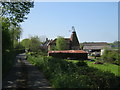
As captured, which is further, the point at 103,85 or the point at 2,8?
the point at 2,8

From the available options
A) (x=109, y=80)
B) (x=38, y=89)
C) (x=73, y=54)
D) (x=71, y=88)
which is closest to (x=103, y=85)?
(x=109, y=80)

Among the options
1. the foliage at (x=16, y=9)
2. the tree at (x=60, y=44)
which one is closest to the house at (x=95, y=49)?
the tree at (x=60, y=44)

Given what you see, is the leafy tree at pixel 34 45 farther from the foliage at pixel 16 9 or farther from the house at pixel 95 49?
the foliage at pixel 16 9

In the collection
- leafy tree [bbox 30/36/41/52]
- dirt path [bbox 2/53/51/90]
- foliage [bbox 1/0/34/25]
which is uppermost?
foliage [bbox 1/0/34/25]

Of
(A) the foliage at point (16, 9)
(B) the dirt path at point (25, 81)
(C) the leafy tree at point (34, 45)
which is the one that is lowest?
(B) the dirt path at point (25, 81)

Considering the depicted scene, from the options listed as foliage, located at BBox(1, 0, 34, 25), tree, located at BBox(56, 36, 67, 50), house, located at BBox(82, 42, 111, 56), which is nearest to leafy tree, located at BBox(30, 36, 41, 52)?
tree, located at BBox(56, 36, 67, 50)

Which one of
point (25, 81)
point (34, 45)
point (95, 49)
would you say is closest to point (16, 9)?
point (25, 81)

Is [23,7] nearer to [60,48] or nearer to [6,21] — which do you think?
[6,21]

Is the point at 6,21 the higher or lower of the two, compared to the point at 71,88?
higher

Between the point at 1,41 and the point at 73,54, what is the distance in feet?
108

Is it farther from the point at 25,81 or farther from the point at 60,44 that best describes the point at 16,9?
the point at 60,44

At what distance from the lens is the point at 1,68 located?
1274 centimetres

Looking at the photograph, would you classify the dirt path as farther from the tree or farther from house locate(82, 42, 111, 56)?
the tree

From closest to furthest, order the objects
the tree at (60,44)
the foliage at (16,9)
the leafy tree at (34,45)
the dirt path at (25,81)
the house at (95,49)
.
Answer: the dirt path at (25,81), the foliage at (16,9), the leafy tree at (34,45), the tree at (60,44), the house at (95,49)
